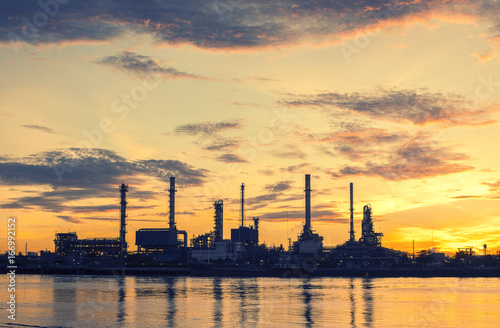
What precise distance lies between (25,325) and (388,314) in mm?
45656

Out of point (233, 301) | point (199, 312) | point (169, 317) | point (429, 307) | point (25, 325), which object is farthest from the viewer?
point (233, 301)

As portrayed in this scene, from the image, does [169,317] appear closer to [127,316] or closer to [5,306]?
[127,316]

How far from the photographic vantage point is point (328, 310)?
82.1 meters

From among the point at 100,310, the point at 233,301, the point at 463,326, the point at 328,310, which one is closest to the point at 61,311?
the point at 100,310

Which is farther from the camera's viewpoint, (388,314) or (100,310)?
(100,310)

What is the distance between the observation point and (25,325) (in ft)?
213

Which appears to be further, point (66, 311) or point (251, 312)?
point (66, 311)

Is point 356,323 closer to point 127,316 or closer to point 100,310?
point 127,316

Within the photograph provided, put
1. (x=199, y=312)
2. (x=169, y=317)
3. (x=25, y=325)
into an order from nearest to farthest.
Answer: (x=25, y=325) → (x=169, y=317) → (x=199, y=312)

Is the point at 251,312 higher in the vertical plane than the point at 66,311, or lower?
higher

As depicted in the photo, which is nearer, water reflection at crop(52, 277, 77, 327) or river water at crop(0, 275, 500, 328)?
river water at crop(0, 275, 500, 328)

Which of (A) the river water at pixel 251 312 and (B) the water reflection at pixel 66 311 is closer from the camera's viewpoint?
(A) the river water at pixel 251 312

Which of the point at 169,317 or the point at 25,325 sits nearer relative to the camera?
the point at 25,325

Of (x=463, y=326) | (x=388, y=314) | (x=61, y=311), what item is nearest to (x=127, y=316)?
(x=61, y=311)
